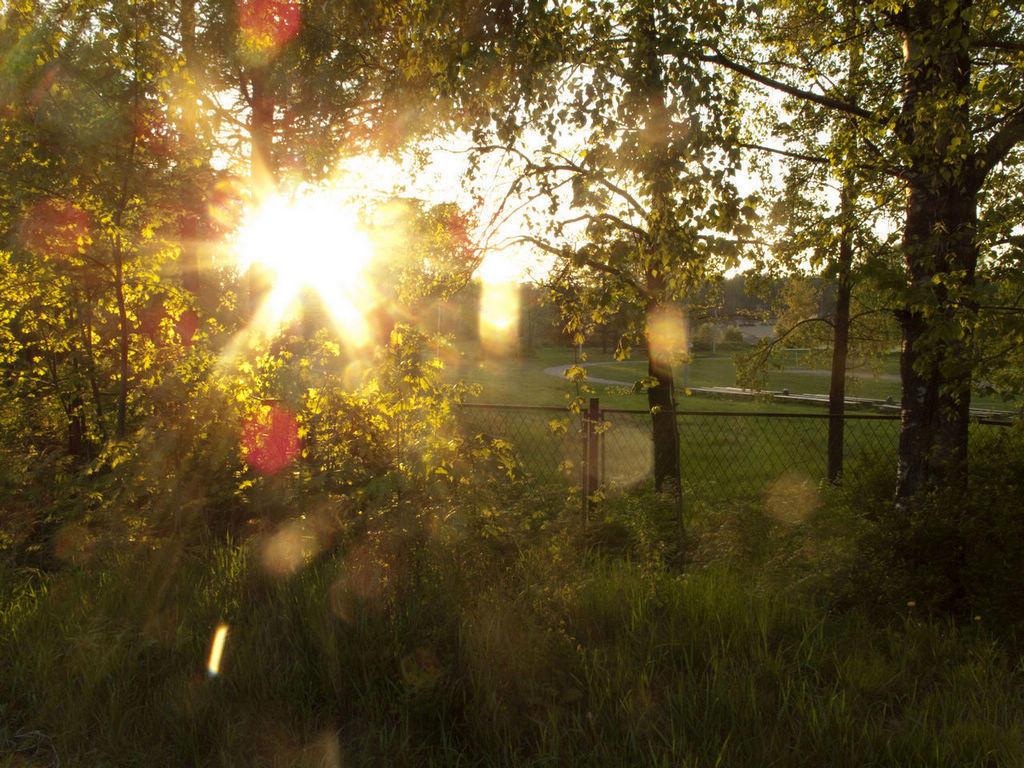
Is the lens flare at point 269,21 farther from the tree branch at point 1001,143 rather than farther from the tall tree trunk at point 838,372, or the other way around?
the tree branch at point 1001,143

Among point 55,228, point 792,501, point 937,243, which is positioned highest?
point 55,228

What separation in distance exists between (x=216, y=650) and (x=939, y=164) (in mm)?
5877

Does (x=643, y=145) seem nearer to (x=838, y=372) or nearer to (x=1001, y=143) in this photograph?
(x=1001, y=143)

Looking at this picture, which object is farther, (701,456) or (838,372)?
(701,456)

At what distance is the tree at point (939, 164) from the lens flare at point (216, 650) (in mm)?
4147

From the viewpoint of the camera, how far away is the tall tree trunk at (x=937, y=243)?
4.17 meters

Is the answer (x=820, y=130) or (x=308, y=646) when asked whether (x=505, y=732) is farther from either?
(x=820, y=130)

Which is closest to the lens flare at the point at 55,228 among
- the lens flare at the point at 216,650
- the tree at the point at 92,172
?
the tree at the point at 92,172

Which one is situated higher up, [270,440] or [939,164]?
[939,164]

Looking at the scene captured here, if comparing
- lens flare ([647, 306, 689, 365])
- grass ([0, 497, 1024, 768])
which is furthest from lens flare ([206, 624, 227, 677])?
lens flare ([647, 306, 689, 365])

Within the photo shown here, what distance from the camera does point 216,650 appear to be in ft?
11.0

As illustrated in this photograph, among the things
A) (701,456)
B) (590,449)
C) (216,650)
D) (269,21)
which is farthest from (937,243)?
(269,21)

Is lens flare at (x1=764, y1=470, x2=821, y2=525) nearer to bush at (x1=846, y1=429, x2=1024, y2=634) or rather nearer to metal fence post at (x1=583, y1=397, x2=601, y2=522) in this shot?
metal fence post at (x1=583, y1=397, x2=601, y2=522)

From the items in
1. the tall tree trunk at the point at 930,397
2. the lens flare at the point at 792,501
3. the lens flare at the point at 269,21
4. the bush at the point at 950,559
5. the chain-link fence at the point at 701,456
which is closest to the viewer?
the bush at the point at 950,559
